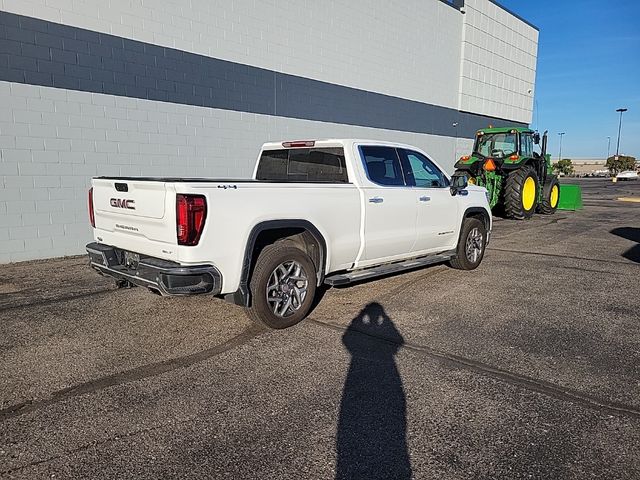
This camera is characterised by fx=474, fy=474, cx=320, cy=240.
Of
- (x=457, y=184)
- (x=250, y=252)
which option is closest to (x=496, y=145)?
(x=457, y=184)

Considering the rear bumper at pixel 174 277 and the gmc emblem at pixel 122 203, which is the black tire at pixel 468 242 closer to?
the rear bumper at pixel 174 277

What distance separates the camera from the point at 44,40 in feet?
26.9

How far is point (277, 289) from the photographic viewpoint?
15.8ft

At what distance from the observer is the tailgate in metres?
4.14

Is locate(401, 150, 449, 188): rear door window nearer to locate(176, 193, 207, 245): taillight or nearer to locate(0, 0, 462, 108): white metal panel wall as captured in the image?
locate(176, 193, 207, 245): taillight

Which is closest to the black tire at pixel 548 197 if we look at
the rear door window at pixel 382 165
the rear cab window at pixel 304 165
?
the rear door window at pixel 382 165

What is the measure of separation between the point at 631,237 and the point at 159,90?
37.3 feet

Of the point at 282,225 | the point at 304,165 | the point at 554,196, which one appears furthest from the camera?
the point at 554,196

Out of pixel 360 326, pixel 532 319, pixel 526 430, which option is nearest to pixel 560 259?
pixel 532 319

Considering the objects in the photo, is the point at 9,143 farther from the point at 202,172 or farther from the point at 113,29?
the point at 202,172

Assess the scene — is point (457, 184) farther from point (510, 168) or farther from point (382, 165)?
point (510, 168)

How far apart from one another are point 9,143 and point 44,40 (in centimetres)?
189

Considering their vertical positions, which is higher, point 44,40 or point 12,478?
point 44,40

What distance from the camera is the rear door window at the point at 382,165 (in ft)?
19.1
